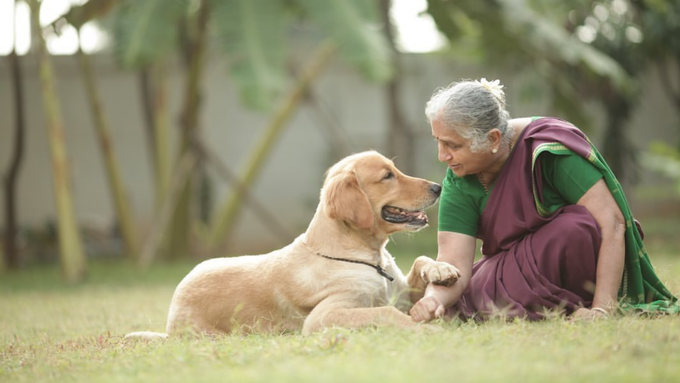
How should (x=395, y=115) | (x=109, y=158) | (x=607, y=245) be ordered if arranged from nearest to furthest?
(x=607, y=245), (x=109, y=158), (x=395, y=115)

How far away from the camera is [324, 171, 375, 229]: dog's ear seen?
470 cm

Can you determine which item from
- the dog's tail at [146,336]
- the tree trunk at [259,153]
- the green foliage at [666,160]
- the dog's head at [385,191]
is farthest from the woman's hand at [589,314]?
the tree trunk at [259,153]

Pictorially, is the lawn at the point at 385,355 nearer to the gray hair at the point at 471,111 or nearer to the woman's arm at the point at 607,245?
the woman's arm at the point at 607,245

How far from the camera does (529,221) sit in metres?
4.59

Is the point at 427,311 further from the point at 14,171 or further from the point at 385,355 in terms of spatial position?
the point at 14,171

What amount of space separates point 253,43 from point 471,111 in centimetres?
650

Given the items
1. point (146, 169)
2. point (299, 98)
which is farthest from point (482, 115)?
point (146, 169)

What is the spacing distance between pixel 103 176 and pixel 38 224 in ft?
4.68

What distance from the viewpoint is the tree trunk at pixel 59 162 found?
9.74 m

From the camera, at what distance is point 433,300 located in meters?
4.44

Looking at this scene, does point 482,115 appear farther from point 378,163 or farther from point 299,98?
point 299,98

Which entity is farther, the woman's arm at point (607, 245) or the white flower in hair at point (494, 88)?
the white flower in hair at point (494, 88)

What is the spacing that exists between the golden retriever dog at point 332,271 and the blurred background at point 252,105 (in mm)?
5257

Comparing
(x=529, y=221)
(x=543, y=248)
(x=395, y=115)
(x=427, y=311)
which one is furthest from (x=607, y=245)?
(x=395, y=115)
